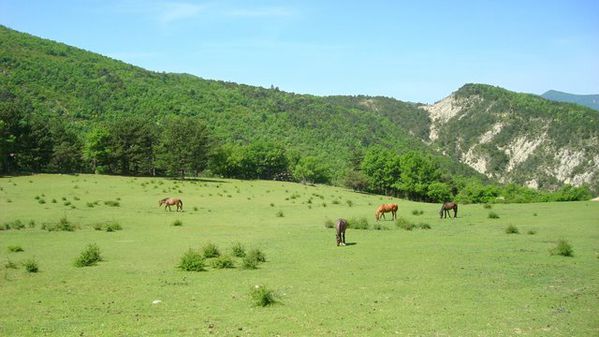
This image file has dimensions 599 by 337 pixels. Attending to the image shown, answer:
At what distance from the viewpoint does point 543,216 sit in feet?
129

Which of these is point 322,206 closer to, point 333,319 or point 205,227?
point 205,227

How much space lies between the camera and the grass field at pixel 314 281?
501 inches

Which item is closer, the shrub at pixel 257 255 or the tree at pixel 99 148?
the shrub at pixel 257 255

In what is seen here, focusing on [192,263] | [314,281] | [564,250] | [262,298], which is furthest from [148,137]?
[262,298]

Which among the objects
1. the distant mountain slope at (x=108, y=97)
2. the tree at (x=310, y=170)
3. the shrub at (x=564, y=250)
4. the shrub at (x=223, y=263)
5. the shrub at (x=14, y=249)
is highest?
the distant mountain slope at (x=108, y=97)

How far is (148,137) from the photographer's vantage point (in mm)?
92125

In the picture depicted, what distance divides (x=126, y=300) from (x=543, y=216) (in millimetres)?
34416

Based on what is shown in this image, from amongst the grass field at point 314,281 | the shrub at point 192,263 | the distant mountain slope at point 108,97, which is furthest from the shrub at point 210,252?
the distant mountain slope at point 108,97

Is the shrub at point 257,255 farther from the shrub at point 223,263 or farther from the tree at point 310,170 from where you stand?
the tree at point 310,170

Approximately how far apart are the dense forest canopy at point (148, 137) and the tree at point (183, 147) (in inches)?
7.8

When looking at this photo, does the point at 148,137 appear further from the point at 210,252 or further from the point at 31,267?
the point at 31,267

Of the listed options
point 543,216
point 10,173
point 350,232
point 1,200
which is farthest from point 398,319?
point 10,173

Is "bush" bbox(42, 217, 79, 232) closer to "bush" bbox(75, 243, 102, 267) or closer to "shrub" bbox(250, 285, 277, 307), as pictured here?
"bush" bbox(75, 243, 102, 267)

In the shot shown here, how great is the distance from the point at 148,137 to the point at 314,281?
80089 millimetres
